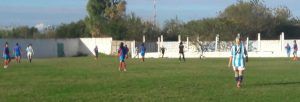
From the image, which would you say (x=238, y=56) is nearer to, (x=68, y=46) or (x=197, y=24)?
(x=197, y=24)

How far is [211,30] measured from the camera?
8656cm

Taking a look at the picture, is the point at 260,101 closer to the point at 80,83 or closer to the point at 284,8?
the point at 80,83

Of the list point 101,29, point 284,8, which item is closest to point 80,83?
point 101,29

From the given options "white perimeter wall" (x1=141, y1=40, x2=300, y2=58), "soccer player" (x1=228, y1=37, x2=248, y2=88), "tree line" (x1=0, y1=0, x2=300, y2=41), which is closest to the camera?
"soccer player" (x1=228, y1=37, x2=248, y2=88)

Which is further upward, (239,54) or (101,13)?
(101,13)

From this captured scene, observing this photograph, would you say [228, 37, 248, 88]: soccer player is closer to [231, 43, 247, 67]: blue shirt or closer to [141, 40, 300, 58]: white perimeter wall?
[231, 43, 247, 67]: blue shirt

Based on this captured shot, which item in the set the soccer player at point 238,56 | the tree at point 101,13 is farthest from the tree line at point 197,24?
the soccer player at point 238,56

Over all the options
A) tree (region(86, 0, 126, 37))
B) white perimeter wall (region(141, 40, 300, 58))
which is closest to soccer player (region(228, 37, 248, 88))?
white perimeter wall (region(141, 40, 300, 58))

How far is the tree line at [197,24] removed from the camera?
88.3 metres

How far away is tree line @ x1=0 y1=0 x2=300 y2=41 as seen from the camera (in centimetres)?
8831

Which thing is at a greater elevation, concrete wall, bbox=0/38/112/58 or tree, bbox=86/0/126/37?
tree, bbox=86/0/126/37

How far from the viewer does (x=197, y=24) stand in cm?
8900

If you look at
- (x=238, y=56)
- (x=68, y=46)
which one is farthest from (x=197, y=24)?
(x=238, y=56)

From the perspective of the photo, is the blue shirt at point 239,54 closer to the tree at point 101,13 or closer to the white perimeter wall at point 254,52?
the white perimeter wall at point 254,52
